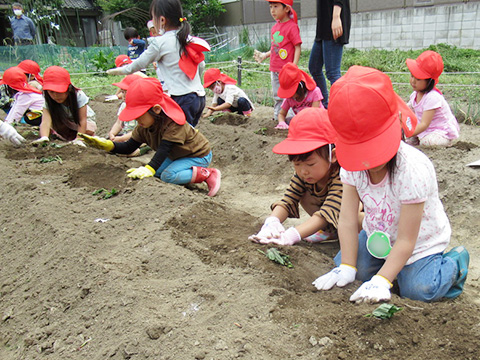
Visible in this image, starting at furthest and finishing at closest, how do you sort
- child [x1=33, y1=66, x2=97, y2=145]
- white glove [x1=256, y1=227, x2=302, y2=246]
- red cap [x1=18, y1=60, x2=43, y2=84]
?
red cap [x1=18, y1=60, x2=43, y2=84] < child [x1=33, y1=66, x2=97, y2=145] < white glove [x1=256, y1=227, x2=302, y2=246]

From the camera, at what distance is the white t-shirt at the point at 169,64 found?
4.66m

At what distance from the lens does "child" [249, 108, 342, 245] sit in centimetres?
253

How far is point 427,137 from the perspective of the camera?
4.81m

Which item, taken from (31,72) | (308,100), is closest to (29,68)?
(31,72)

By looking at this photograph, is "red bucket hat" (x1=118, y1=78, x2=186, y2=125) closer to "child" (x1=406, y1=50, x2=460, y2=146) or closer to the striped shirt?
the striped shirt

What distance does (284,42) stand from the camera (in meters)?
6.12

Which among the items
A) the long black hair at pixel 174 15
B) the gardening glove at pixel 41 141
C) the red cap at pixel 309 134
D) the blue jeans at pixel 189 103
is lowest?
the gardening glove at pixel 41 141

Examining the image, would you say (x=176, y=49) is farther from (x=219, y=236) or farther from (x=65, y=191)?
(x=219, y=236)

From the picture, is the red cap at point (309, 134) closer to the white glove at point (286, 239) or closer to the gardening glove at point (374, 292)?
the white glove at point (286, 239)

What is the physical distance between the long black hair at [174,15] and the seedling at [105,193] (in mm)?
1728

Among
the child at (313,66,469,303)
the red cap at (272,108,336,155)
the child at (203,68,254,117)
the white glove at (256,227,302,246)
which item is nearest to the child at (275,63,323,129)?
the child at (203,68,254,117)

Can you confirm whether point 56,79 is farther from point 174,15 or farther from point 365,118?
point 365,118

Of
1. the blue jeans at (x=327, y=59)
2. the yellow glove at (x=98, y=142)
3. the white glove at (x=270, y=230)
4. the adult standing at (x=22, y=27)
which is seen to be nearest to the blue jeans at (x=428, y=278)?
the white glove at (x=270, y=230)

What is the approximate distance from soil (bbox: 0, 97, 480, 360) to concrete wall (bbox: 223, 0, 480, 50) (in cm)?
843
